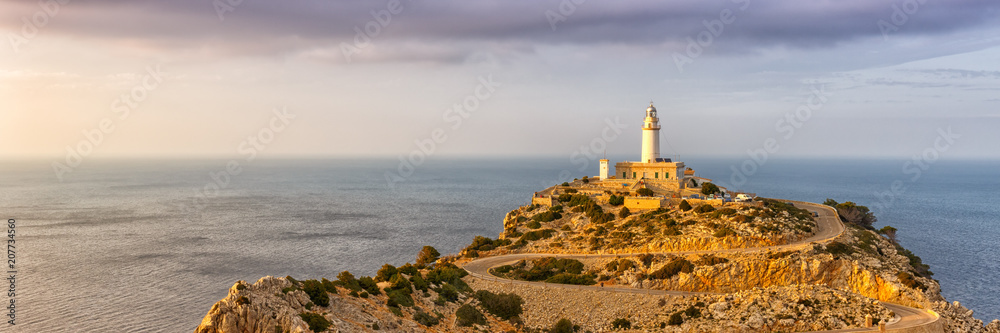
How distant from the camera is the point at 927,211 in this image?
114 metres

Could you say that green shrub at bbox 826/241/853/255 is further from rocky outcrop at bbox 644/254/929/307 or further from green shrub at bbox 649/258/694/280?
green shrub at bbox 649/258/694/280

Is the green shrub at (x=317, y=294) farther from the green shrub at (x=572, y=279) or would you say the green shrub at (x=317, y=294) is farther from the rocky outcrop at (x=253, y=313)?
the green shrub at (x=572, y=279)

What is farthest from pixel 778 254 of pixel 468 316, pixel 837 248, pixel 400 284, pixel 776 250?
pixel 400 284

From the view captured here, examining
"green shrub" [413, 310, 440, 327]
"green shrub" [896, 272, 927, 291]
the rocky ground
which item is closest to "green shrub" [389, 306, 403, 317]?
the rocky ground

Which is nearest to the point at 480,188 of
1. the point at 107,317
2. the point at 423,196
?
the point at 423,196

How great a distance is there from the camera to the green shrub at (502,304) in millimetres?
38844

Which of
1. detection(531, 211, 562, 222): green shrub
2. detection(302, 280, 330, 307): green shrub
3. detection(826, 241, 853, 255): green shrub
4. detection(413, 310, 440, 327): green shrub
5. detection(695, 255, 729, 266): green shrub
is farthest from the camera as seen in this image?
detection(531, 211, 562, 222): green shrub

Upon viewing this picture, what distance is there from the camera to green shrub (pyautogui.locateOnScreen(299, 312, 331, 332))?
1040 inches

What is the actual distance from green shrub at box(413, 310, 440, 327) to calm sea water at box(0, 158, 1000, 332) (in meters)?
21.0

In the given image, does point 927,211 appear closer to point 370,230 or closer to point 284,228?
point 370,230

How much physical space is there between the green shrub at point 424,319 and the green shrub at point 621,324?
11802 mm

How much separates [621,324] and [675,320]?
3403mm

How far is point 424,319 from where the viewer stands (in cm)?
3331

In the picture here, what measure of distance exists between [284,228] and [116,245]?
22.7 meters
